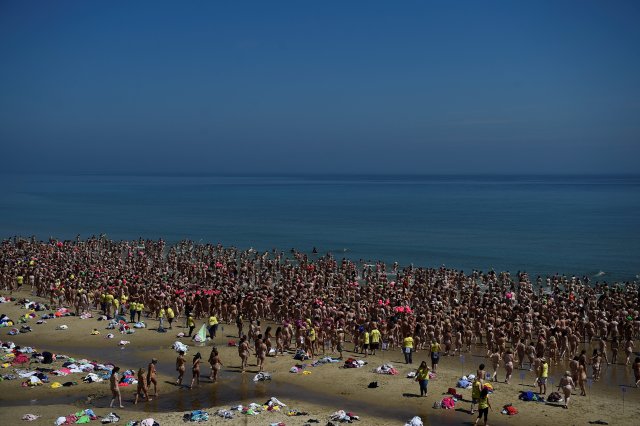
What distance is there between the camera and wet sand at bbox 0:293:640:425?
53.5 feet

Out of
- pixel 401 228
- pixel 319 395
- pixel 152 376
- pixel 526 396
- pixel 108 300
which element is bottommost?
pixel 319 395

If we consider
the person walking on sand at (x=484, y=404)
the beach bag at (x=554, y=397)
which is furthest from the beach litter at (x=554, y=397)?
the person walking on sand at (x=484, y=404)

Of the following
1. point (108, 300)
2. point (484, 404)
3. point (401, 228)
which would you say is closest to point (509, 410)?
point (484, 404)

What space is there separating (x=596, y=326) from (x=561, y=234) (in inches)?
2239

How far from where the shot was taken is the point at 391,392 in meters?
18.5

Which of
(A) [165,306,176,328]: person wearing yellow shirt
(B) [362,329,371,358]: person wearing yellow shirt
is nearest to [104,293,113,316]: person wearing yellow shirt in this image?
(A) [165,306,176,328]: person wearing yellow shirt

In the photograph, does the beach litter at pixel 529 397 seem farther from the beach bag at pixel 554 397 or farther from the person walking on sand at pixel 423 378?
the person walking on sand at pixel 423 378

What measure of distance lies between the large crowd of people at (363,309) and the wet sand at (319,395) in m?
0.76

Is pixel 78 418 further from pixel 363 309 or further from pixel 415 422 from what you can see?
pixel 363 309

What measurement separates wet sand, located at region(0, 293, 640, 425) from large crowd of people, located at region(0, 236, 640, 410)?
76 centimetres

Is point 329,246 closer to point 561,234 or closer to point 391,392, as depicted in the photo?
point 561,234

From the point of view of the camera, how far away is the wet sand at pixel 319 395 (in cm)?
1631

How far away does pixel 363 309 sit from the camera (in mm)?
28672

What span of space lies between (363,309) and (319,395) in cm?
1055
